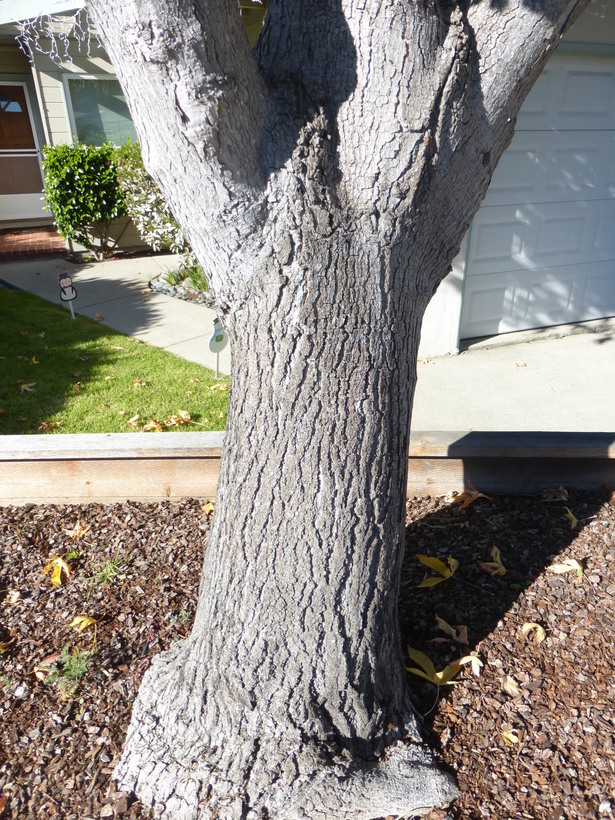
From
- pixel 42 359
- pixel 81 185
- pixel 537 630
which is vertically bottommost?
pixel 42 359

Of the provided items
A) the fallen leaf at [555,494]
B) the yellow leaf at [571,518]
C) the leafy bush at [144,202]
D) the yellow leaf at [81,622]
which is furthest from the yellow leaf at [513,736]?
the leafy bush at [144,202]

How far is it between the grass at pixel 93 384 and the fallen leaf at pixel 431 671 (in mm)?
2395

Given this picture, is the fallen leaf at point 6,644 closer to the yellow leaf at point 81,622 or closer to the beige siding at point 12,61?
the yellow leaf at point 81,622

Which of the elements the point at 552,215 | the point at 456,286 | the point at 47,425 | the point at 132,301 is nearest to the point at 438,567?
the point at 47,425

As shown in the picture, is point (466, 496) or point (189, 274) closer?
point (466, 496)

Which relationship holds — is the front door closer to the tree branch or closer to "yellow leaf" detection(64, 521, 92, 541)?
"yellow leaf" detection(64, 521, 92, 541)

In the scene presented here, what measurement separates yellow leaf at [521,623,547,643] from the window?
993 cm

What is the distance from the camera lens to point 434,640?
8.52ft

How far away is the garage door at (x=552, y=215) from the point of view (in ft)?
19.0

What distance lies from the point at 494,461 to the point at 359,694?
5.36 ft

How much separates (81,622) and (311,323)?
66.5 inches

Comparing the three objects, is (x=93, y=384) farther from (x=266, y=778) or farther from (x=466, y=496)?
(x=266, y=778)

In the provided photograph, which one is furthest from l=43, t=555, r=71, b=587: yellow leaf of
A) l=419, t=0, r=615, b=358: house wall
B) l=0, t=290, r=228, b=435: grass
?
l=419, t=0, r=615, b=358: house wall

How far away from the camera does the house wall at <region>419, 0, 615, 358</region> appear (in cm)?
548
